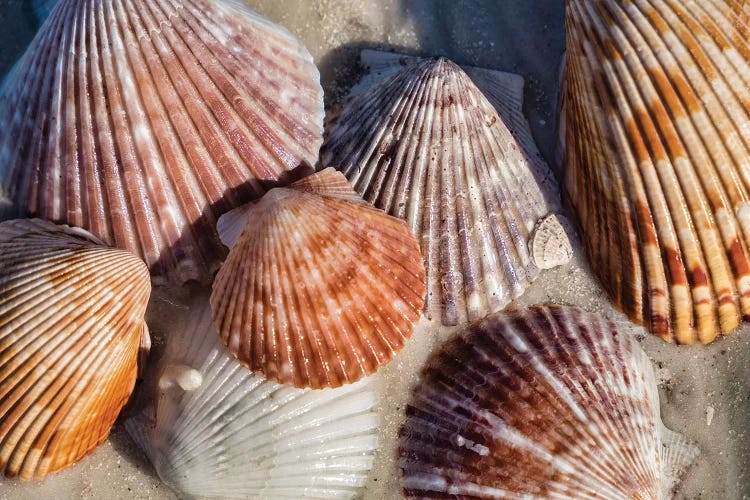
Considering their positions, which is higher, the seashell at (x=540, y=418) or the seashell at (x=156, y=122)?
the seashell at (x=156, y=122)

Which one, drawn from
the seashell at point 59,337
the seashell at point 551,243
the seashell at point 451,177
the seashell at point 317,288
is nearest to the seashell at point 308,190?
the seashell at point 317,288

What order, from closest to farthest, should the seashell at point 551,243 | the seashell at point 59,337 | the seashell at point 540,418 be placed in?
the seashell at point 59,337
the seashell at point 540,418
the seashell at point 551,243

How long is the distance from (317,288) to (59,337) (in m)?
0.68

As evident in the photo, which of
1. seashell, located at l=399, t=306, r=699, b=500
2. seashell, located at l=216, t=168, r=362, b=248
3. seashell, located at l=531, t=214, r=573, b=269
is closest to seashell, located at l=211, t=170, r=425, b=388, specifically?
seashell, located at l=216, t=168, r=362, b=248

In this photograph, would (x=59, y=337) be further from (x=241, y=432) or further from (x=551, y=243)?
(x=551, y=243)

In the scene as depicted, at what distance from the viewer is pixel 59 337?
6.49 feet

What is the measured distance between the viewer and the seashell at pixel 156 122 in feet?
6.65

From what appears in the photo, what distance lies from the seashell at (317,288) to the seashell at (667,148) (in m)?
0.60

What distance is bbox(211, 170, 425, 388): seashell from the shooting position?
2.00m

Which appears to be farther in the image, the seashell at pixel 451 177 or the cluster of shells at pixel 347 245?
the seashell at pixel 451 177

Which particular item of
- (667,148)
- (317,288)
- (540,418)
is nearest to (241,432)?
(317,288)

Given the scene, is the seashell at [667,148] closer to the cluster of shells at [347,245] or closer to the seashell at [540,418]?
the cluster of shells at [347,245]

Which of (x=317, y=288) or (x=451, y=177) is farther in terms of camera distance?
(x=451, y=177)

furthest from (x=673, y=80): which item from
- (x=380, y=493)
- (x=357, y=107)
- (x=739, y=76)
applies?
(x=380, y=493)
